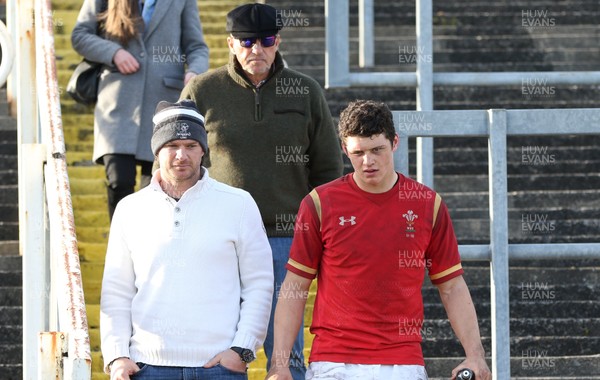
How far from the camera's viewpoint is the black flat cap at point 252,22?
22.7ft

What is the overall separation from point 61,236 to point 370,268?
116 cm

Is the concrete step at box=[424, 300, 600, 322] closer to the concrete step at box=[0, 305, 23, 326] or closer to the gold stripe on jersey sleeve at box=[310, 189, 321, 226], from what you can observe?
the concrete step at box=[0, 305, 23, 326]

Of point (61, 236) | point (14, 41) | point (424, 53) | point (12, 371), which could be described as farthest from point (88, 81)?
point (61, 236)

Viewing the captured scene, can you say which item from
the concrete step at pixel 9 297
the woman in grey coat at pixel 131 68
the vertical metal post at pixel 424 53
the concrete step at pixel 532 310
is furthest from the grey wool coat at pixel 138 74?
the concrete step at pixel 532 310

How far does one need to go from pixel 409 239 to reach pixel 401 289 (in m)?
0.18

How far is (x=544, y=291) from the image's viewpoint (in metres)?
8.60

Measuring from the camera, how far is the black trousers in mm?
8133

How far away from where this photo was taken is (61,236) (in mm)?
6145

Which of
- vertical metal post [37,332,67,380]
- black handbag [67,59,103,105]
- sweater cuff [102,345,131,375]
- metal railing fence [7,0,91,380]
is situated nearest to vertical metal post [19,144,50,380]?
metal railing fence [7,0,91,380]

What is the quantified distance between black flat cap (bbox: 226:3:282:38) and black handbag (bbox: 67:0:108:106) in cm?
169

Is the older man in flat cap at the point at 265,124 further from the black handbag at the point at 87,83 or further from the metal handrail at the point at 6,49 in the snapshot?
the black handbag at the point at 87,83

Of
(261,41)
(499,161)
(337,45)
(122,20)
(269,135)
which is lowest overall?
(499,161)

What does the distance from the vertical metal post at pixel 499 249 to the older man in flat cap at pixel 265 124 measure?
0.68 m

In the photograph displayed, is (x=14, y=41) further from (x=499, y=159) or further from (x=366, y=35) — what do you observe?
(x=499, y=159)
